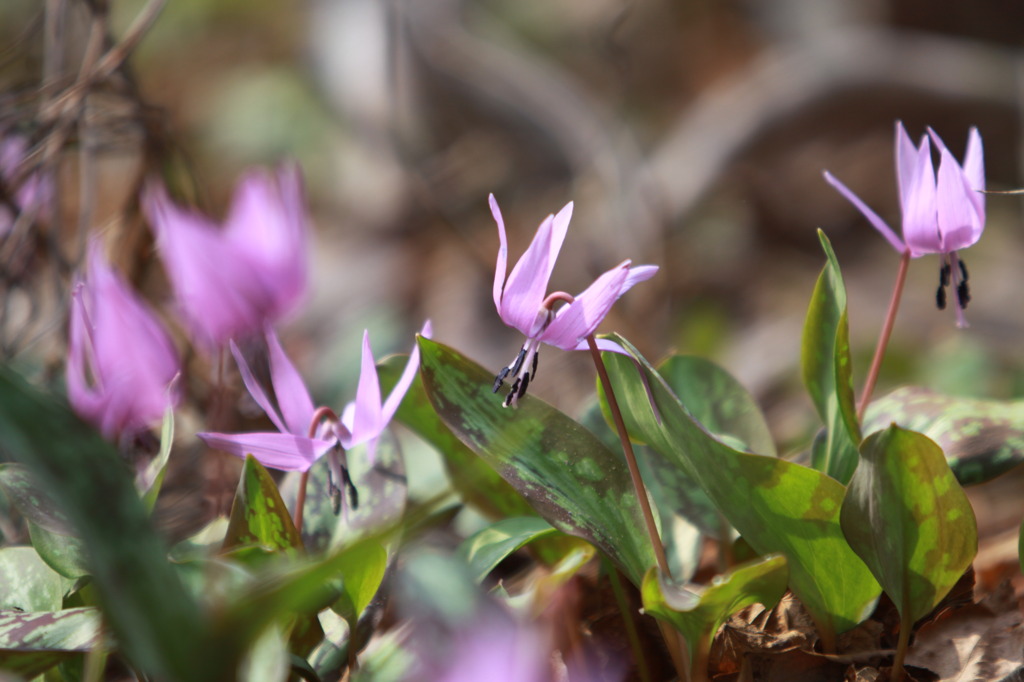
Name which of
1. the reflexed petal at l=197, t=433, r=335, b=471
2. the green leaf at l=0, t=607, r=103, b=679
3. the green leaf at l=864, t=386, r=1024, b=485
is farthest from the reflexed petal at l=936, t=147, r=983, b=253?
the green leaf at l=0, t=607, r=103, b=679

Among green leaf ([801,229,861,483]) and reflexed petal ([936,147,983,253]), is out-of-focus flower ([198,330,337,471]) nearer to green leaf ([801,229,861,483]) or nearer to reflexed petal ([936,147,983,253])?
green leaf ([801,229,861,483])

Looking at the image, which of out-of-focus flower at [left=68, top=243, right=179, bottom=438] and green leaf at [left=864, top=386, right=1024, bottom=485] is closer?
out-of-focus flower at [left=68, top=243, right=179, bottom=438]

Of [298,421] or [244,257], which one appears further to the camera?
[298,421]

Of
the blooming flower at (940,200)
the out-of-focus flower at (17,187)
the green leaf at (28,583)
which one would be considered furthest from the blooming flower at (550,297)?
the out-of-focus flower at (17,187)

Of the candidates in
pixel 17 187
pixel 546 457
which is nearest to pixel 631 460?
pixel 546 457

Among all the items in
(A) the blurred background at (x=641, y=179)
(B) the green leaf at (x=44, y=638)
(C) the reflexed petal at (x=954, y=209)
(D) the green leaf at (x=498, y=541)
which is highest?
(C) the reflexed petal at (x=954, y=209)

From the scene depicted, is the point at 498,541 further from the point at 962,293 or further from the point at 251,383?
the point at 962,293

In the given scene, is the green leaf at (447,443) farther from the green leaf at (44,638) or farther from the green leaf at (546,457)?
the green leaf at (44,638)
